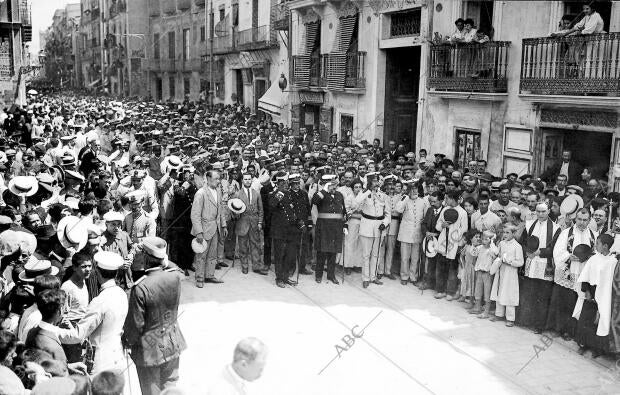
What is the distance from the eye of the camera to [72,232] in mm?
6684

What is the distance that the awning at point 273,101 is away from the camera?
2352 cm

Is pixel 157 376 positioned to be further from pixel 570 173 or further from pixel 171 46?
pixel 171 46

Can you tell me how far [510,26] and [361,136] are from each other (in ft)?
21.6

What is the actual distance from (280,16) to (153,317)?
20.9 metres

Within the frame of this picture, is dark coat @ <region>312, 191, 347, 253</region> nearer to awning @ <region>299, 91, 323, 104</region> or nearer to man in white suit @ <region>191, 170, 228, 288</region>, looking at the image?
man in white suit @ <region>191, 170, 228, 288</region>

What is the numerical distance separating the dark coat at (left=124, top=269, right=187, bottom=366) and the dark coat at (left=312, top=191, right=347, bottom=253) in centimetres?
503

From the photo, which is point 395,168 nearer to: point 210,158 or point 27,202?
point 210,158

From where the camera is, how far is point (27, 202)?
877 centimetres

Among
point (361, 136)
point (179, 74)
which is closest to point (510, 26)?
point (361, 136)

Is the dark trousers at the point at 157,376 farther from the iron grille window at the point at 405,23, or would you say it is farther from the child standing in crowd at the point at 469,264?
the iron grille window at the point at 405,23

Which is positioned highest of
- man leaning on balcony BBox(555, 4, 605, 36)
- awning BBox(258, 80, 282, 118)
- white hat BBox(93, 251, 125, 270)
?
man leaning on balcony BBox(555, 4, 605, 36)

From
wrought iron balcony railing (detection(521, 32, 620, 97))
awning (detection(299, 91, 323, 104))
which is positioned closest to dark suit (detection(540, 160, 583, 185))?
wrought iron balcony railing (detection(521, 32, 620, 97))

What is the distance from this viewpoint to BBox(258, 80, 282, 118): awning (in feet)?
77.2

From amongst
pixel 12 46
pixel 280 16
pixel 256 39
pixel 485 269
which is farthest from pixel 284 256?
pixel 12 46
